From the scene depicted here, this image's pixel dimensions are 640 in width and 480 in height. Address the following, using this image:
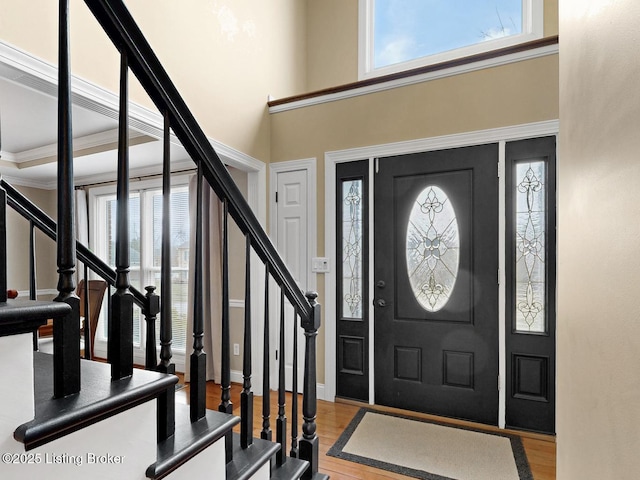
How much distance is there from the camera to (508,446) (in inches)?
92.7

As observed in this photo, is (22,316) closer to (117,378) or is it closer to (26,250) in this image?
(117,378)

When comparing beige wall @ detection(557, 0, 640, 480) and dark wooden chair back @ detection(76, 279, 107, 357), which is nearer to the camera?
beige wall @ detection(557, 0, 640, 480)

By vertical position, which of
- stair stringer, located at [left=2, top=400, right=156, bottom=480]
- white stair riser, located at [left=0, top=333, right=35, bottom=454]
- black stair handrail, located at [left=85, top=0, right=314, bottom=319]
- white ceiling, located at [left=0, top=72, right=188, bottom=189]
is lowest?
stair stringer, located at [left=2, top=400, right=156, bottom=480]

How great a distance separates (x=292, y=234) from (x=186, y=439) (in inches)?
94.1

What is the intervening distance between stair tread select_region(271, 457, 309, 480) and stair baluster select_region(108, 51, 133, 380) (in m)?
0.92

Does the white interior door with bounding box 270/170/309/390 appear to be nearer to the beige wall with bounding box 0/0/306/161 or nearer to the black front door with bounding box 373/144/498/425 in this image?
the beige wall with bounding box 0/0/306/161

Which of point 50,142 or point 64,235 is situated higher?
→ point 50,142

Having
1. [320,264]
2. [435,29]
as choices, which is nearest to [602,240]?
[320,264]

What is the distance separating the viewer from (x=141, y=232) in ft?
14.0

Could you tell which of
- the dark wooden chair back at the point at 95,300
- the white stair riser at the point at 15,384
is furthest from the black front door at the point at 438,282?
the dark wooden chair back at the point at 95,300

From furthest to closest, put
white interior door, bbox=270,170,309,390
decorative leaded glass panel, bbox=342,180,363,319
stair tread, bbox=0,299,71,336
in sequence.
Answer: white interior door, bbox=270,170,309,390 → decorative leaded glass panel, bbox=342,180,363,319 → stair tread, bbox=0,299,71,336

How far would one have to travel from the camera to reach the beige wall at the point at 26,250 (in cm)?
439

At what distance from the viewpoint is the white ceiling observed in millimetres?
2535

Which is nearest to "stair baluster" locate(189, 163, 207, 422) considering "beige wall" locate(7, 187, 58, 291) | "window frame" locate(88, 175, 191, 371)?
"window frame" locate(88, 175, 191, 371)
